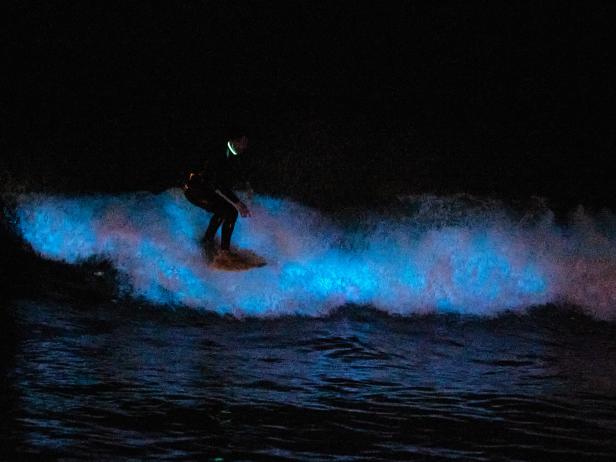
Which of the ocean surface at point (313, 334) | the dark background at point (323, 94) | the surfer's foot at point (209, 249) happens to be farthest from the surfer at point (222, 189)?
the dark background at point (323, 94)

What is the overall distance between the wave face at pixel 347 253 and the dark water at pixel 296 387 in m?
0.92

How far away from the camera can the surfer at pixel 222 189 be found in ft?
33.7

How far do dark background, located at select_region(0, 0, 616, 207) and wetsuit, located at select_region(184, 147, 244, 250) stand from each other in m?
3.30

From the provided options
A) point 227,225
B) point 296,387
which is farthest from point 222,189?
point 296,387

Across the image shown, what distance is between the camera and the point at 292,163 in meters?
14.1

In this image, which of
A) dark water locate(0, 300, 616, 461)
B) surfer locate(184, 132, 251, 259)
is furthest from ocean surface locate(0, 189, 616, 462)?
surfer locate(184, 132, 251, 259)

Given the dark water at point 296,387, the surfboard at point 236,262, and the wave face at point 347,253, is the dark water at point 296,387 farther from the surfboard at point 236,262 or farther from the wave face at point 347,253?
the surfboard at point 236,262

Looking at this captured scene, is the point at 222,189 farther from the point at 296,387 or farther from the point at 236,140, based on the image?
the point at 296,387

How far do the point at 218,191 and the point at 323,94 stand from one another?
174 inches

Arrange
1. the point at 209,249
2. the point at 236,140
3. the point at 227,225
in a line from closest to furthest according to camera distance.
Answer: the point at 236,140 → the point at 227,225 → the point at 209,249

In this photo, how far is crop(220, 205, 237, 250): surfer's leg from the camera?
10614 millimetres

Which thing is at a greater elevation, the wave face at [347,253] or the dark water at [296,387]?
the wave face at [347,253]

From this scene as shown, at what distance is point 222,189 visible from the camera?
1034 centimetres

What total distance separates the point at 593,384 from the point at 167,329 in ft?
14.1
